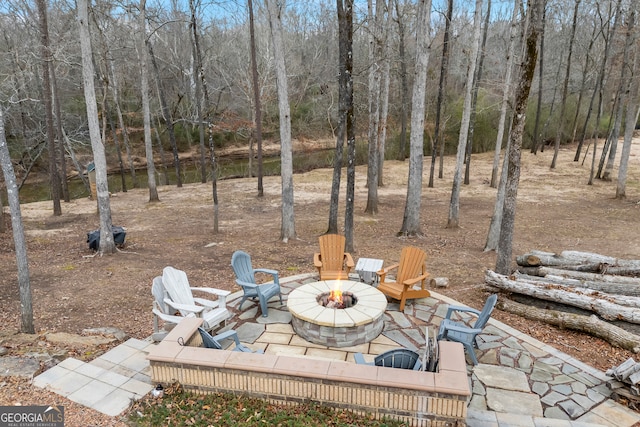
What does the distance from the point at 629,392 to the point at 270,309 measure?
4.25 metres

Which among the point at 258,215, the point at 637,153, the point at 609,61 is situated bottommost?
the point at 258,215

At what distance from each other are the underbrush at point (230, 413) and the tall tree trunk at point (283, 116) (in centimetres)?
641

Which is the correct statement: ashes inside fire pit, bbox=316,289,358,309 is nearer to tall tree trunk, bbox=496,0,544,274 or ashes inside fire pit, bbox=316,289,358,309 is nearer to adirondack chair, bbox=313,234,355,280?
adirondack chair, bbox=313,234,355,280

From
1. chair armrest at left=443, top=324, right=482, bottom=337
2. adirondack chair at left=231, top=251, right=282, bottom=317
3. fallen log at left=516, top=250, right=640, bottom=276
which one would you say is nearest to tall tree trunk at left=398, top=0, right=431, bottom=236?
fallen log at left=516, top=250, right=640, bottom=276

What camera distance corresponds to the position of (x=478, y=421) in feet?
11.4

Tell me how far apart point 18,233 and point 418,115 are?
8258mm

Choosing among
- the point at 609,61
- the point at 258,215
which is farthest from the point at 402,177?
the point at 609,61

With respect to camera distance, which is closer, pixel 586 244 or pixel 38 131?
pixel 586 244

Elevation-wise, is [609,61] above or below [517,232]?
above

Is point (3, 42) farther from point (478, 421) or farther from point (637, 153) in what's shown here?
point (637, 153)

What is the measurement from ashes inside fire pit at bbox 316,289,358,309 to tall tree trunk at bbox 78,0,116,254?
5.91 metres

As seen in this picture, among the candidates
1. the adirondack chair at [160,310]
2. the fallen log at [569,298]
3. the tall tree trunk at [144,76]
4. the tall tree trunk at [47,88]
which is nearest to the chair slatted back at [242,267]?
the adirondack chair at [160,310]

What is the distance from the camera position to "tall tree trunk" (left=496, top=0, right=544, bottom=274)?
5.81 meters

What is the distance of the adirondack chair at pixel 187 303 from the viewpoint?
4.83m
